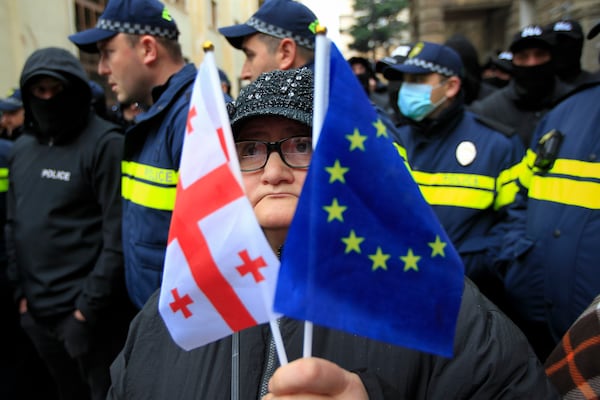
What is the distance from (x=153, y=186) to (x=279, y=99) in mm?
1280

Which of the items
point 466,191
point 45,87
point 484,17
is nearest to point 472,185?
point 466,191

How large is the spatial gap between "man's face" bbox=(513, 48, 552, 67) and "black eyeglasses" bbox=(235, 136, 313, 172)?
10.7 ft

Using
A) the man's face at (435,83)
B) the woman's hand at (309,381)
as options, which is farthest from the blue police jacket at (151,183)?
the woman's hand at (309,381)

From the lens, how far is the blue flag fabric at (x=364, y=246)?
0.97 m

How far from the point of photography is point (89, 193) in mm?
2920

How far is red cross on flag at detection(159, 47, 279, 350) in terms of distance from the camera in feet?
3.47

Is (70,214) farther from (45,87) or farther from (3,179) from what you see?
(3,179)

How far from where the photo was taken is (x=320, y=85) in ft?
3.21

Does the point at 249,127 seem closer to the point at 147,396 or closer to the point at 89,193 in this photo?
the point at 147,396

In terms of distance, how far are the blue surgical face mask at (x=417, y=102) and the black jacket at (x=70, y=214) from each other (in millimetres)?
1690

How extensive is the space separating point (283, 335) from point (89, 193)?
6.53ft

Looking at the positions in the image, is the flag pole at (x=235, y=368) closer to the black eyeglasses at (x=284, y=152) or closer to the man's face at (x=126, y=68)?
the black eyeglasses at (x=284, y=152)

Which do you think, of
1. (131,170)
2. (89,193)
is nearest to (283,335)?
(131,170)

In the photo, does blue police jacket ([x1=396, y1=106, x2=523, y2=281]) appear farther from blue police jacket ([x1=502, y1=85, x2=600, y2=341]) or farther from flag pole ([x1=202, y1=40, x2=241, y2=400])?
flag pole ([x1=202, y1=40, x2=241, y2=400])
